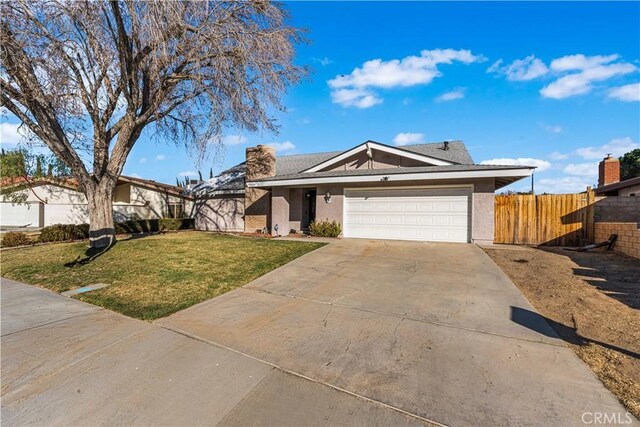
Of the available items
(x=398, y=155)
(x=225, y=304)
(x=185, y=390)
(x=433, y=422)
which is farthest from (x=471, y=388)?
(x=398, y=155)

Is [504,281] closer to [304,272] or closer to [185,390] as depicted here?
[304,272]

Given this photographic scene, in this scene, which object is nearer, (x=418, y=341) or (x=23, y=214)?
(x=418, y=341)

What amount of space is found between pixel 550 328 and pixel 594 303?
1.66 metres

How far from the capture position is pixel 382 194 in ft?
43.1

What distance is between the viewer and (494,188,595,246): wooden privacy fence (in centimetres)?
1107

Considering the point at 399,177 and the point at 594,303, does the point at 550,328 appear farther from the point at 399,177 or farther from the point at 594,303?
the point at 399,177

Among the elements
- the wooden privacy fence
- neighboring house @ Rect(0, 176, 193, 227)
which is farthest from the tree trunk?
the wooden privacy fence

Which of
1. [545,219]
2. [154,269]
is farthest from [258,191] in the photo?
[545,219]

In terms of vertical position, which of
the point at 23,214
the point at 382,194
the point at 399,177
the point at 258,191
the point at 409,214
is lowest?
the point at 23,214

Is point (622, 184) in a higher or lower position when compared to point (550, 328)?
higher

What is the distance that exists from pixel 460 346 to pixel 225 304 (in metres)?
3.76

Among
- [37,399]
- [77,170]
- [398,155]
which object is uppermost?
[398,155]

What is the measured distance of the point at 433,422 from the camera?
8.04 ft

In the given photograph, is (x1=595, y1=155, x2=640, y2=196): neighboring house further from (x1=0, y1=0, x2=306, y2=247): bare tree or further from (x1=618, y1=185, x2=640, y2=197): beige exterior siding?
(x1=0, y1=0, x2=306, y2=247): bare tree
